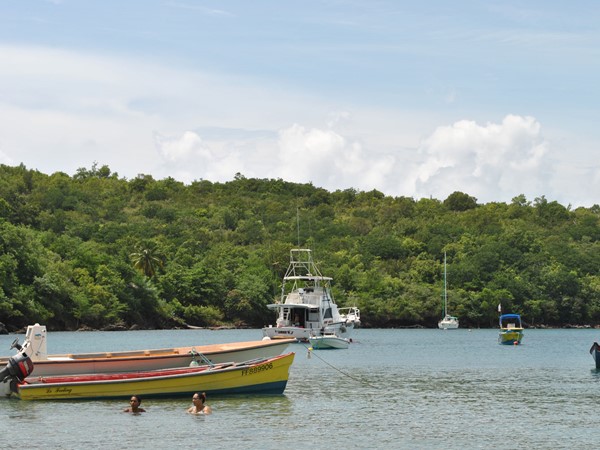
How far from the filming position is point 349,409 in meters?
40.1

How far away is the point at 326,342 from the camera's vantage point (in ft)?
268

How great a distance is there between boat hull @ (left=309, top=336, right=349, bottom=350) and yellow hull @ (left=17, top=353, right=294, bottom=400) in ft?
128

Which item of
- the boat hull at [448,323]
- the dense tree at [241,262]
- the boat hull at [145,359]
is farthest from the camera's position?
the boat hull at [448,323]

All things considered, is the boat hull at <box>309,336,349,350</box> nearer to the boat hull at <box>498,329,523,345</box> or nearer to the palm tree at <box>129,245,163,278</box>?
the boat hull at <box>498,329,523,345</box>

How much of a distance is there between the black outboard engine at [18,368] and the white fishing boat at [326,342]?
42231 millimetres

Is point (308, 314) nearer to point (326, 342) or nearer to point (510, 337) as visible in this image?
point (326, 342)

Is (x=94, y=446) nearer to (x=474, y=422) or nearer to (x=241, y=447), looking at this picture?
(x=241, y=447)

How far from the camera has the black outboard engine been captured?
39562 mm

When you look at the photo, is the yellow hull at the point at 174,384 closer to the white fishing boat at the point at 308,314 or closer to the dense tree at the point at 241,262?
the white fishing boat at the point at 308,314

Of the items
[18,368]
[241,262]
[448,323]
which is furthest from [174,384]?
[241,262]

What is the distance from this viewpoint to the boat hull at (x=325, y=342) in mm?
81125

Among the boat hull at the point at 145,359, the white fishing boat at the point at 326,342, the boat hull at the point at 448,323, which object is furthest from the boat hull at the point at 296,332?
the boat hull at the point at 448,323

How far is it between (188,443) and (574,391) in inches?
913

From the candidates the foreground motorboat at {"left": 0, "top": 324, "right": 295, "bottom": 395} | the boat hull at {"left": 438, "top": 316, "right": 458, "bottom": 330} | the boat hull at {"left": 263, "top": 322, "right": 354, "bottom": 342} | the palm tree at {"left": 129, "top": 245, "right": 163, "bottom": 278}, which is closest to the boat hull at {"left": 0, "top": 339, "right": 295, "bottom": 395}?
the foreground motorboat at {"left": 0, "top": 324, "right": 295, "bottom": 395}
